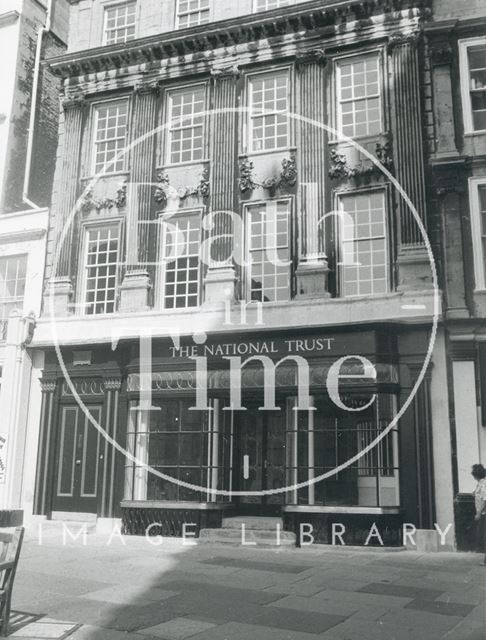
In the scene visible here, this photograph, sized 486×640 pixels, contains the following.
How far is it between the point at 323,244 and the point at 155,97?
608cm

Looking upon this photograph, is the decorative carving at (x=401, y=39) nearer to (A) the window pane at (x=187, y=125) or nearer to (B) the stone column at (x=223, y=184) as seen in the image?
(B) the stone column at (x=223, y=184)

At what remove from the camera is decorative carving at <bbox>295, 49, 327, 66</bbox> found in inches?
613

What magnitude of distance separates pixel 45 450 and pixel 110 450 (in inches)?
70.3

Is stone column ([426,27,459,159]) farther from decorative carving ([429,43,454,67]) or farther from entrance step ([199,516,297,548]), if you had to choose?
entrance step ([199,516,297,548])

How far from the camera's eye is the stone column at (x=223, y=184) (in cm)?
1536

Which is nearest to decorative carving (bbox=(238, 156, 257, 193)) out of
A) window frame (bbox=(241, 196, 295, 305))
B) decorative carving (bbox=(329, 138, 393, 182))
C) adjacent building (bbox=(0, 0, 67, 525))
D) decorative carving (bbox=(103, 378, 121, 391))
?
window frame (bbox=(241, 196, 295, 305))

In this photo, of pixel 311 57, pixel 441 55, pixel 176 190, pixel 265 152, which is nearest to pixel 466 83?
pixel 441 55

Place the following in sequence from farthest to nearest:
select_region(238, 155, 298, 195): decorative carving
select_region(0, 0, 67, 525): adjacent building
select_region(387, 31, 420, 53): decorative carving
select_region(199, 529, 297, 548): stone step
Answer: select_region(0, 0, 67, 525): adjacent building → select_region(238, 155, 298, 195): decorative carving → select_region(387, 31, 420, 53): decorative carving → select_region(199, 529, 297, 548): stone step

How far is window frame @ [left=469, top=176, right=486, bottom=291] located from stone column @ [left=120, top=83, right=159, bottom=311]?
7310 millimetres

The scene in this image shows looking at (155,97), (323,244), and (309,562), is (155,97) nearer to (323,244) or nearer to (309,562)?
(323,244)

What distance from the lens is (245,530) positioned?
13.5 meters

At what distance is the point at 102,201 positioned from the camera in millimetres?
17000

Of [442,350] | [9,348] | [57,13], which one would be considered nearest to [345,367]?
[442,350]

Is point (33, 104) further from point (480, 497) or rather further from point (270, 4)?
point (480, 497)
